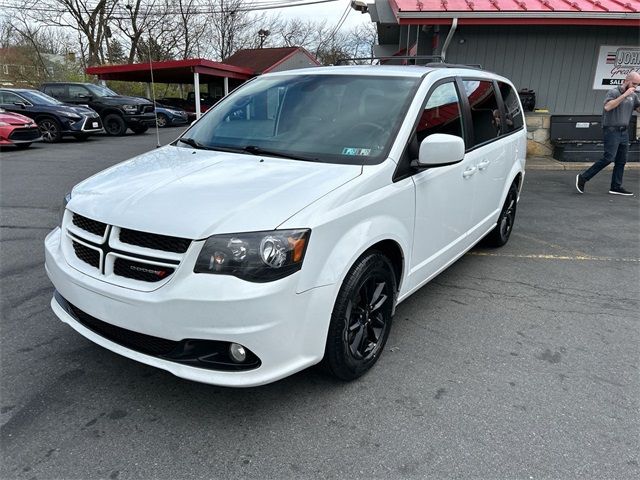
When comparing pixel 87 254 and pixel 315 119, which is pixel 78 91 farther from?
pixel 87 254

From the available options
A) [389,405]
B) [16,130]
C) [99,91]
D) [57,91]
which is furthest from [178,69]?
[389,405]

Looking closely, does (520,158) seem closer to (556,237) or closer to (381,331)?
(556,237)

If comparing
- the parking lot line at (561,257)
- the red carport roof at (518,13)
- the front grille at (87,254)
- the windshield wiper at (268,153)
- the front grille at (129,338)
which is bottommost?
the parking lot line at (561,257)

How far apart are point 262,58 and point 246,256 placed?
30388 millimetres

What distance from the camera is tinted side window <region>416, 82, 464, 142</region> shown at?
10.5 feet

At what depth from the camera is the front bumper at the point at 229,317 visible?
2.15 metres

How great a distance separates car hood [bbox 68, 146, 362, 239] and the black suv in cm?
1639

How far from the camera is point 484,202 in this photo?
4.29 meters

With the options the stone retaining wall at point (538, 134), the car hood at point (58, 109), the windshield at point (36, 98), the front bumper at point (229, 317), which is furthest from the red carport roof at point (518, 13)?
the windshield at point (36, 98)

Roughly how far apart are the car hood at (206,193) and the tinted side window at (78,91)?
17.5 m

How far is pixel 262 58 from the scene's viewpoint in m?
30.2

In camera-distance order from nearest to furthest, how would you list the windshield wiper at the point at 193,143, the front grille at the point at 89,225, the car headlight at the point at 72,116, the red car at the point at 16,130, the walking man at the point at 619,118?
1. the front grille at the point at 89,225
2. the windshield wiper at the point at 193,143
3. the walking man at the point at 619,118
4. the red car at the point at 16,130
5. the car headlight at the point at 72,116

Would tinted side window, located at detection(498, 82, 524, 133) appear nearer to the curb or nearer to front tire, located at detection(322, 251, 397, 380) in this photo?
front tire, located at detection(322, 251, 397, 380)

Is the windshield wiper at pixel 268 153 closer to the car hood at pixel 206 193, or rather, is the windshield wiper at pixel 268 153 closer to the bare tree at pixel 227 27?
the car hood at pixel 206 193
